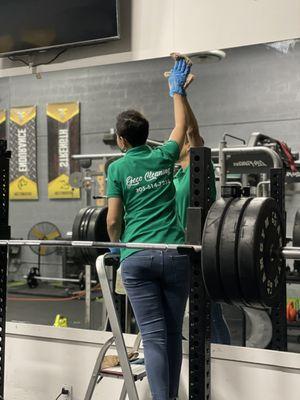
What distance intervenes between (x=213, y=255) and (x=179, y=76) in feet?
3.07

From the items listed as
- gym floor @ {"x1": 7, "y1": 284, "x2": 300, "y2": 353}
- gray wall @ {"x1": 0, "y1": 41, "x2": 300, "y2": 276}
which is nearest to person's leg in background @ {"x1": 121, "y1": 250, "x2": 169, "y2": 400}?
gym floor @ {"x1": 7, "y1": 284, "x2": 300, "y2": 353}

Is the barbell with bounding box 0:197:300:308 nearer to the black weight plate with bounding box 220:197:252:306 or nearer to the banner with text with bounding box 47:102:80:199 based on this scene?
the black weight plate with bounding box 220:197:252:306

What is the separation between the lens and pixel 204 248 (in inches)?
65.6

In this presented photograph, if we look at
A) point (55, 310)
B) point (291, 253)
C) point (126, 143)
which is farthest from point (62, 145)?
point (291, 253)

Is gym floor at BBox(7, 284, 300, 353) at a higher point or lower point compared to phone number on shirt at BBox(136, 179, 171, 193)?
lower

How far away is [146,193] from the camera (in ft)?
7.27

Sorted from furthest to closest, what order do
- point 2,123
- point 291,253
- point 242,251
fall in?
point 2,123, point 291,253, point 242,251

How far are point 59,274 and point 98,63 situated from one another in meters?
5.31

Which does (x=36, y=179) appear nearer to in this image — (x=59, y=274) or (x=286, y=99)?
(x=59, y=274)

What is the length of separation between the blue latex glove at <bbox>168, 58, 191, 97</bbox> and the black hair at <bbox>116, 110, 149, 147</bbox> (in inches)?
7.6

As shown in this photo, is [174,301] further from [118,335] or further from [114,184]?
[114,184]

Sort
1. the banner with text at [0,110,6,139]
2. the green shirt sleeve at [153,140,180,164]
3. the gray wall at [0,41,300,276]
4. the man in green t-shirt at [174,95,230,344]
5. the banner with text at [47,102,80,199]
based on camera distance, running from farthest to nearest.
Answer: the banner with text at [47,102,80,199] → the banner with text at [0,110,6,139] → the gray wall at [0,41,300,276] → the man in green t-shirt at [174,95,230,344] → the green shirt sleeve at [153,140,180,164]

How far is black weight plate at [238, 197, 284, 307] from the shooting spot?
1.58 m

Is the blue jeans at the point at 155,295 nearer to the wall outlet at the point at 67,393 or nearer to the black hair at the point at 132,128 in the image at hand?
the black hair at the point at 132,128
